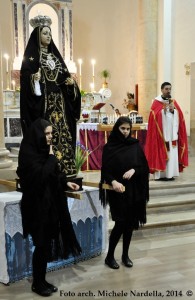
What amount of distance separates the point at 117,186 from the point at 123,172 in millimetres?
193

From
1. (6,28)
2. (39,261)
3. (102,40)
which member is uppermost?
(6,28)

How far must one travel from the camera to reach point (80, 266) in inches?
150

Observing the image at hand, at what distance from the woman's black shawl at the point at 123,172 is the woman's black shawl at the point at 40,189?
0.61 m

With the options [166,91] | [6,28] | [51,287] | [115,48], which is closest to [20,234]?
[51,287]

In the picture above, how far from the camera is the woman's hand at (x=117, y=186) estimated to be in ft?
10.9

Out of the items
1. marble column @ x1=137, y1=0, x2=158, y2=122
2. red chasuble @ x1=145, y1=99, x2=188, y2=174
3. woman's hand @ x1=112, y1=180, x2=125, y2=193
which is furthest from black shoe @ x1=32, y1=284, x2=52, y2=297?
marble column @ x1=137, y1=0, x2=158, y2=122

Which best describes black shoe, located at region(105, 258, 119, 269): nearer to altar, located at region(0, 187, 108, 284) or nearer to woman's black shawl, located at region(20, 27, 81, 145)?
altar, located at region(0, 187, 108, 284)

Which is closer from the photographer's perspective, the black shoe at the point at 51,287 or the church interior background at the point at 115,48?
the black shoe at the point at 51,287

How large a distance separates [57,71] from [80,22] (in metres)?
10.1

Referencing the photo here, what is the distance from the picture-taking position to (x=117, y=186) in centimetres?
333

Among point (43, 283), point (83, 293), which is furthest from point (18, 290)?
point (83, 293)

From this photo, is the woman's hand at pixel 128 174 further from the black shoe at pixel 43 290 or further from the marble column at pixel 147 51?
the marble column at pixel 147 51

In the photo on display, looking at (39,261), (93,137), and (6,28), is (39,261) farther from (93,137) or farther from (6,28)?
(6,28)

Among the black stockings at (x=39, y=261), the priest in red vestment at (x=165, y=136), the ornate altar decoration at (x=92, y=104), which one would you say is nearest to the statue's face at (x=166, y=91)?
the priest in red vestment at (x=165, y=136)
